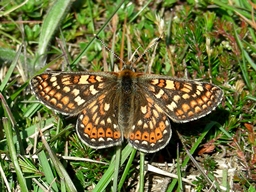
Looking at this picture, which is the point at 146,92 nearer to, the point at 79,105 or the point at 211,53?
the point at 79,105

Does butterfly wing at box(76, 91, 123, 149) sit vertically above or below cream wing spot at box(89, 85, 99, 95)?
below

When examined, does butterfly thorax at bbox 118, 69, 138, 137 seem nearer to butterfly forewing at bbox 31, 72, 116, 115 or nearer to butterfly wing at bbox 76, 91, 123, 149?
butterfly wing at bbox 76, 91, 123, 149

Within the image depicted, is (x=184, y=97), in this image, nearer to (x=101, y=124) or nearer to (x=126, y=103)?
(x=126, y=103)

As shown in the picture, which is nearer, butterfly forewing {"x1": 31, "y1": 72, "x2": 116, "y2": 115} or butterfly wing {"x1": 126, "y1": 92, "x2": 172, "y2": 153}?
butterfly wing {"x1": 126, "y1": 92, "x2": 172, "y2": 153}

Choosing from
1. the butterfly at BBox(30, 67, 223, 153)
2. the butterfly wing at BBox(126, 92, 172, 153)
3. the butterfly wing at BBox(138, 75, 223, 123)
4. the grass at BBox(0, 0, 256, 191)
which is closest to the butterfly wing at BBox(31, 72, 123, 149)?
the butterfly at BBox(30, 67, 223, 153)

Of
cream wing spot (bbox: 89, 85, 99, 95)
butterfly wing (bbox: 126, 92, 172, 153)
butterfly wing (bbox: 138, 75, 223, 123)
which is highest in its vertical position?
cream wing spot (bbox: 89, 85, 99, 95)

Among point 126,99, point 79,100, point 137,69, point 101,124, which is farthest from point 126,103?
point 137,69
